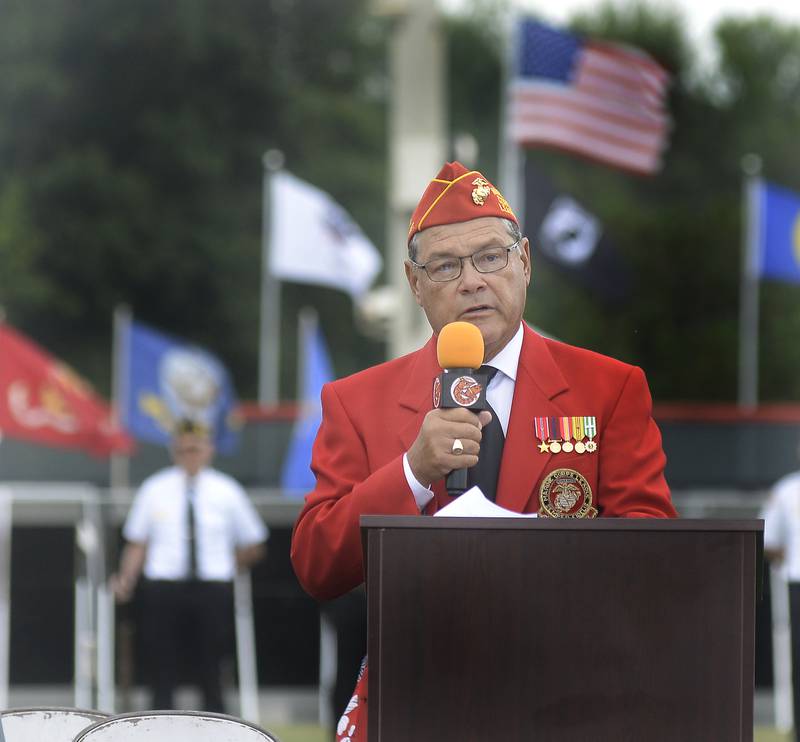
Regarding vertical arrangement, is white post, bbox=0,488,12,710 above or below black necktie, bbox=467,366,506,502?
below

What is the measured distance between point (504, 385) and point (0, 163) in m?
28.1

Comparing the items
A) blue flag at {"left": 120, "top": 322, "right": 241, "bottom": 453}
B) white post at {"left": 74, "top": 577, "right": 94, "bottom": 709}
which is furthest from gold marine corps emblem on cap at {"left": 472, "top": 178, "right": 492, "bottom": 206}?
blue flag at {"left": 120, "top": 322, "right": 241, "bottom": 453}

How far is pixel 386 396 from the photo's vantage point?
7.97 feet

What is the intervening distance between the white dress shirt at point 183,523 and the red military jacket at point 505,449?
20.6ft

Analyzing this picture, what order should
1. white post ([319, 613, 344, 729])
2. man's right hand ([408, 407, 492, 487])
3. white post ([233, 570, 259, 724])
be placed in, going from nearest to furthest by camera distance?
man's right hand ([408, 407, 492, 487]), white post ([319, 613, 344, 729]), white post ([233, 570, 259, 724])

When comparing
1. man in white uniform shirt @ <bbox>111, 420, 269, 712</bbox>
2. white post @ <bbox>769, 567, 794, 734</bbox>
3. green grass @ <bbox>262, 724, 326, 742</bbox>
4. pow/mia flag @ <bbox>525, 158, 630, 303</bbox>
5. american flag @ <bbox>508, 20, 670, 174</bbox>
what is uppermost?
american flag @ <bbox>508, 20, 670, 174</bbox>

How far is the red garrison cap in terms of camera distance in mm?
2404

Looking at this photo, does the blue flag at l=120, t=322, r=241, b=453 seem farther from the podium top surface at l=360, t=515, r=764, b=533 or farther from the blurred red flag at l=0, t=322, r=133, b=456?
the podium top surface at l=360, t=515, r=764, b=533

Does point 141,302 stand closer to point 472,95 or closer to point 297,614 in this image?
point 472,95

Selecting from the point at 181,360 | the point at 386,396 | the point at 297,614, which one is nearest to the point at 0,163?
the point at 181,360

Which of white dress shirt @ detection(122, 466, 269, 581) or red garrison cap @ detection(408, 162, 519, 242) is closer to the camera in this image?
red garrison cap @ detection(408, 162, 519, 242)

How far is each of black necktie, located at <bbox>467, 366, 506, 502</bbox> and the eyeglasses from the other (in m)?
0.15

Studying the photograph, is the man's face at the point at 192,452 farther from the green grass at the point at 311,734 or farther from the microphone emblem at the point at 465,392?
the microphone emblem at the point at 465,392

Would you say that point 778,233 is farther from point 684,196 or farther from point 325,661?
point 684,196
